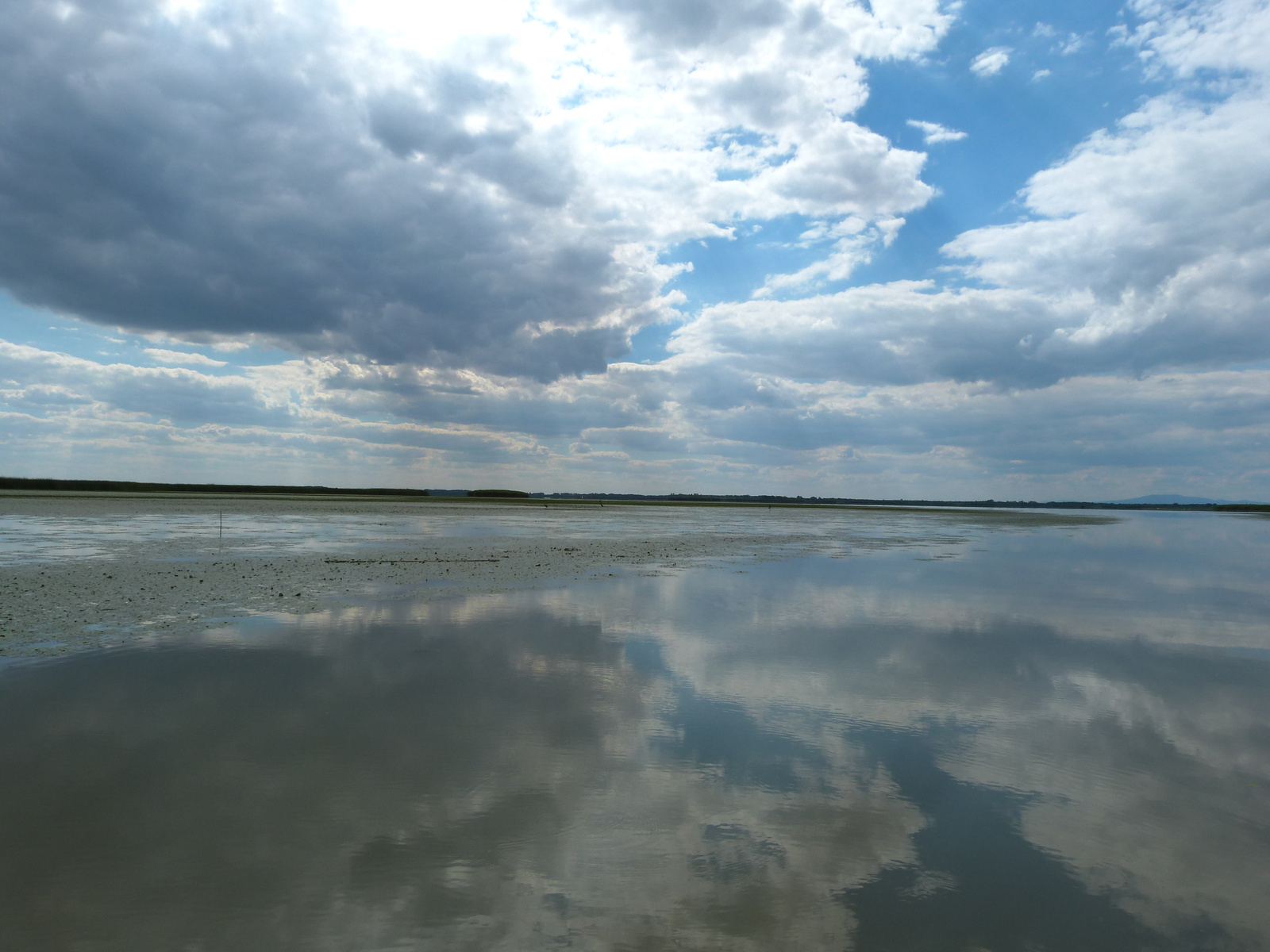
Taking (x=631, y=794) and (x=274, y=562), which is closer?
(x=631, y=794)

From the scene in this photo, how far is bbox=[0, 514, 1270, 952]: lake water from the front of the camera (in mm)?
4809

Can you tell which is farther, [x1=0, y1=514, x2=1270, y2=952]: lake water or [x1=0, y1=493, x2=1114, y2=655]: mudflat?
[x1=0, y1=493, x2=1114, y2=655]: mudflat

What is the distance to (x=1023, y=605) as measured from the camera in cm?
1853

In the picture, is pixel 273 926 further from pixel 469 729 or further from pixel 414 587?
pixel 414 587

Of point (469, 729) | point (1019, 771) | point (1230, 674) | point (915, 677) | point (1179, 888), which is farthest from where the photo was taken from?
point (1230, 674)

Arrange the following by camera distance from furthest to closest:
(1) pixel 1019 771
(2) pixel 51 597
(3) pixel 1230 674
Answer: (2) pixel 51 597 < (3) pixel 1230 674 < (1) pixel 1019 771

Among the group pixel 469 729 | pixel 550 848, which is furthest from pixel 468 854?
pixel 469 729

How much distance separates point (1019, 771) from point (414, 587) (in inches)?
633

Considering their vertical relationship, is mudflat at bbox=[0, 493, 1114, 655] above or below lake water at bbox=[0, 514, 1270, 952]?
above

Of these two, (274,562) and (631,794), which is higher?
(274,562)

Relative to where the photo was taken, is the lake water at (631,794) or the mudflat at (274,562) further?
the mudflat at (274,562)

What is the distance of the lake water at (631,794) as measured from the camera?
15.8 feet

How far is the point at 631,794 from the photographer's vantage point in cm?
670

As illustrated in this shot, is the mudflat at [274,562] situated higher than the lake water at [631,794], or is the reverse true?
the mudflat at [274,562]
